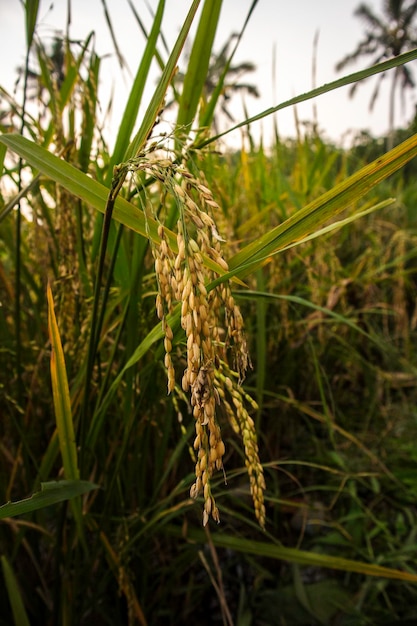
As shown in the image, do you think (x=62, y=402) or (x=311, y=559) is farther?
(x=311, y=559)

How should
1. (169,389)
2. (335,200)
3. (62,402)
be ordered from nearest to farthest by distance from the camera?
1. (169,389)
2. (335,200)
3. (62,402)

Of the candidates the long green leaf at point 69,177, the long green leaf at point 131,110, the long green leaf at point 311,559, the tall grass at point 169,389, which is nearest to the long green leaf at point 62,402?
the tall grass at point 169,389

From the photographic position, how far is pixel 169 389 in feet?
1.70

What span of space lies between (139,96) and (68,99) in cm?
43

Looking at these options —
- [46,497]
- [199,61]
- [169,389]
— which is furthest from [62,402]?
[199,61]

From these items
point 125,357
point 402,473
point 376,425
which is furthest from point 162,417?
point 376,425

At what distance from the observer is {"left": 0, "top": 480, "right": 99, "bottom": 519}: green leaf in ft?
2.19

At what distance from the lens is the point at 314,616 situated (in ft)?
4.22

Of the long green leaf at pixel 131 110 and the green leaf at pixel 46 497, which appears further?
the long green leaf at pixel 131 110

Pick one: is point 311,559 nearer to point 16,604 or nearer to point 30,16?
point 16,604

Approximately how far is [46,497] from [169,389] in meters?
0.34

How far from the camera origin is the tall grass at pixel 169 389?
0.62 metres

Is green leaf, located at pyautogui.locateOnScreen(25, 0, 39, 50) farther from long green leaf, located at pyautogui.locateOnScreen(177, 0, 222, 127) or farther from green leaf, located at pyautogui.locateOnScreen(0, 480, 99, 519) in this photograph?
green leaf, located at pyautogui.locateOnScreen(0, 480, 99, 519)

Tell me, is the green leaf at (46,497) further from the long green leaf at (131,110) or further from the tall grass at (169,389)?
the long green leaf at (131,110)
